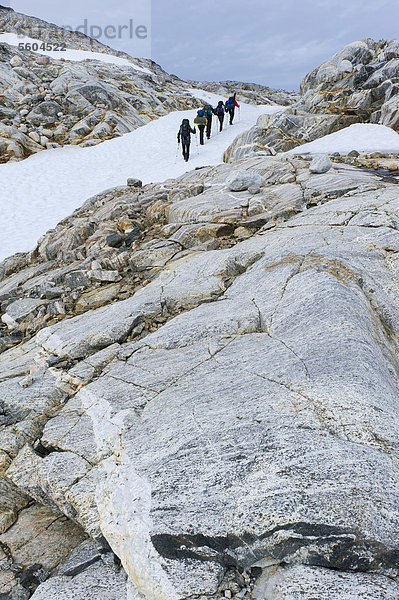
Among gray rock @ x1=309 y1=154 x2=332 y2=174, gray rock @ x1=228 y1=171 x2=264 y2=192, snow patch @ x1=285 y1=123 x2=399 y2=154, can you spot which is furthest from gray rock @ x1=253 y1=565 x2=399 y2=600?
snow patch @ x1=285 y1=123 x2=399 y2=154

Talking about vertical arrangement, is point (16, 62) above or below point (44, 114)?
above

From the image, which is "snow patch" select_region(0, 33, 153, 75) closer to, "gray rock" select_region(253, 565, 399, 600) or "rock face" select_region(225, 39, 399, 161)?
"rock face" select_region(225, 39, 399, 161)

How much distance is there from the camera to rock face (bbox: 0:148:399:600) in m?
3.27

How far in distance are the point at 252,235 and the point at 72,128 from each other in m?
32.0

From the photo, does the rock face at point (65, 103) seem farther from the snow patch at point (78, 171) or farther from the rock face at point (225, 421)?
the rock face at point (225, 421)

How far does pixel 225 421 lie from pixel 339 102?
34.8m

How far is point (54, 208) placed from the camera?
20.3 meters

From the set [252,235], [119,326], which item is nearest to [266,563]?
[119,326]

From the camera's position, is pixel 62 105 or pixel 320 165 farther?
pixel 62 105

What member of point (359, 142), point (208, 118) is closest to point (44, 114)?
point (208, 118)

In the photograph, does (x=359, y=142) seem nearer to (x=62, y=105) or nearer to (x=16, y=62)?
(x=62, y=105)

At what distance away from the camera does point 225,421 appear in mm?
4270

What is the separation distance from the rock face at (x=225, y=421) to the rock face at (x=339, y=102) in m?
15.4

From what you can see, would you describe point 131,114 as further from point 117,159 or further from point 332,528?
point 332,528
